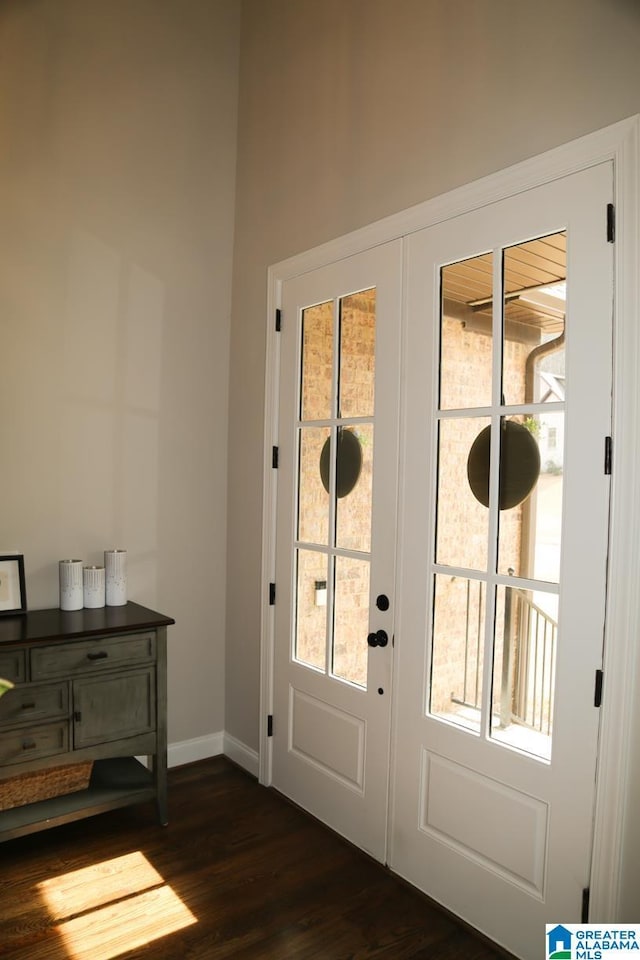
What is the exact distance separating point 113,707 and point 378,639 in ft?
3.82

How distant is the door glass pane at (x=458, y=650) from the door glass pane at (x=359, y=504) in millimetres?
436

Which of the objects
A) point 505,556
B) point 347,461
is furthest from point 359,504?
point 505,556

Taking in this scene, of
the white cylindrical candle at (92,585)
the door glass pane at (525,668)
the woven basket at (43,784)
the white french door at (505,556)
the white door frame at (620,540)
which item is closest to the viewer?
the white door frame at (620,540)

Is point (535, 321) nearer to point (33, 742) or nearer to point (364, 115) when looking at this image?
point (364, 115)

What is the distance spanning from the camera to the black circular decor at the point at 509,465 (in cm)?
213

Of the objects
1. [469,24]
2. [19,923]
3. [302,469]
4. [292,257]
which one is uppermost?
[469,24]

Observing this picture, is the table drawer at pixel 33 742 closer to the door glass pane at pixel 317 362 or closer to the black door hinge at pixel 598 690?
the door glass pane at pixel 317 362

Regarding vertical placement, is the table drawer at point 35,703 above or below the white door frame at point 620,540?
below

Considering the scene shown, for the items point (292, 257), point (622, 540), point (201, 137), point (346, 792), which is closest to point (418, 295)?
point (292, 257)

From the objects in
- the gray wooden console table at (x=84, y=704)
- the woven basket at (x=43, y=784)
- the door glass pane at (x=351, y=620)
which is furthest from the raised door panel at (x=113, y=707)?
the door glass pane at (x=351, y=620)

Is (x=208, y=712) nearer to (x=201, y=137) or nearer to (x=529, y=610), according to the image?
(x=529, y=610)

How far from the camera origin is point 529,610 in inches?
83.6

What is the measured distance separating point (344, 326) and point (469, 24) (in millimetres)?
1146

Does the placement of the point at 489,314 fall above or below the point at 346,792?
above
